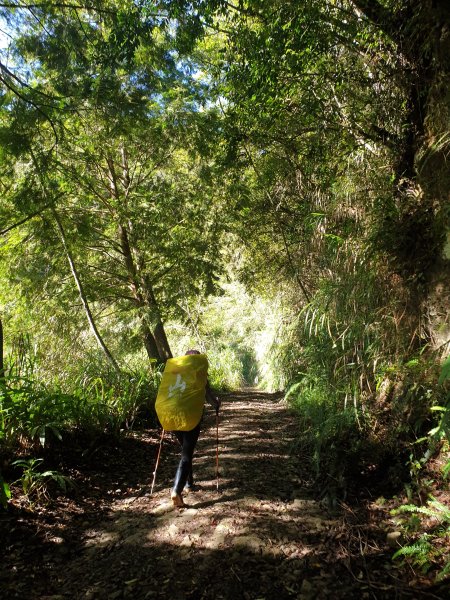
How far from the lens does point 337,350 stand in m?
4.63

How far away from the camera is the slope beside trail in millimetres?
2453

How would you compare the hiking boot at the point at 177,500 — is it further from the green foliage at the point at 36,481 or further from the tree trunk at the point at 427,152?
the tree trunk at the point at 427,152

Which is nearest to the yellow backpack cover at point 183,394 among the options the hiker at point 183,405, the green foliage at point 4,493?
the hiker at point 183,405

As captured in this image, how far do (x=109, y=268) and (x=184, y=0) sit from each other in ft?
20.9

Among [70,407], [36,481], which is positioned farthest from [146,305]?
[36,481]

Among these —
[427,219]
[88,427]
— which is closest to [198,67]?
[427,219]

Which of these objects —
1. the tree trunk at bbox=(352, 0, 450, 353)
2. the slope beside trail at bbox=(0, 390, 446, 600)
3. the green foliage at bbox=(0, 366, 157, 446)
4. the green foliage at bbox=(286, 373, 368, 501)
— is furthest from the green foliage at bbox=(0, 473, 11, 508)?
the tree trunk at bbox=(352, 0, 450, 353)

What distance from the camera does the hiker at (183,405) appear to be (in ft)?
12.1

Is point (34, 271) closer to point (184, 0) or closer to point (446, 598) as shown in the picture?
point (184, 0)

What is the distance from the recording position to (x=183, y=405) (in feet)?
12.2

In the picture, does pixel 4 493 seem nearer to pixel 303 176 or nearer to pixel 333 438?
pixel 333 438

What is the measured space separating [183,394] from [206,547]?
132cm

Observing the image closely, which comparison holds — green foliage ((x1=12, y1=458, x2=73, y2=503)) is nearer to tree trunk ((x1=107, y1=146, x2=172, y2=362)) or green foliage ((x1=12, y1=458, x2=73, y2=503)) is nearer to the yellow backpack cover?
the yellow backpack cover

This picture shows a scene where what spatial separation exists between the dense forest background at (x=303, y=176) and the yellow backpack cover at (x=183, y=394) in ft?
4.09
